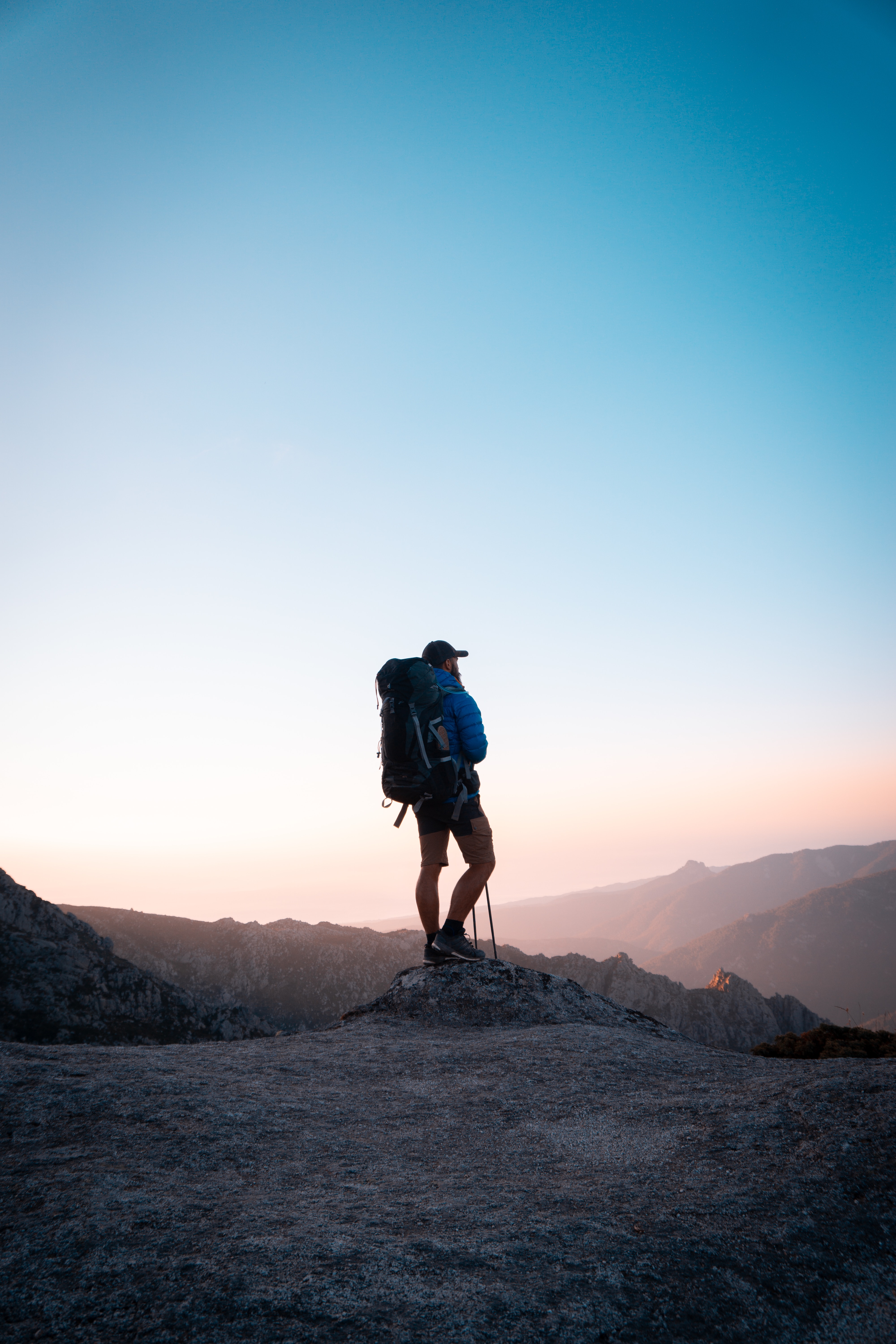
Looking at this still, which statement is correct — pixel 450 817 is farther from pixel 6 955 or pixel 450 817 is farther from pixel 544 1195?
pixel 6 955

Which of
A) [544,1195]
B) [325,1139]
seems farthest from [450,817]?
[544,1195]

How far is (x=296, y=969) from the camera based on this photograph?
53844 mm

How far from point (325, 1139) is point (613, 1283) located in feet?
6.61

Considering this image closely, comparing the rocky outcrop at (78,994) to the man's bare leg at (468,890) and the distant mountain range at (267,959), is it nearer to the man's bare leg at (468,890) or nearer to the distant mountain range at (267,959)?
the man's bare leg at (468,890)

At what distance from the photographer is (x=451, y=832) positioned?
7.56 meters

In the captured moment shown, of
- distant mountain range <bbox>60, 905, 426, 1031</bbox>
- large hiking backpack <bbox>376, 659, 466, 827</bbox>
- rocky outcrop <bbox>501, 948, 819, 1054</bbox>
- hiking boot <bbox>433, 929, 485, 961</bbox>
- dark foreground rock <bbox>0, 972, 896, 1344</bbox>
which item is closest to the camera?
dark foreground rock <bbox>0, 972, 896, 1344</bbox>

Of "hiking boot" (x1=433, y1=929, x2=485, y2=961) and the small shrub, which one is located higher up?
"hiking boot" (x1=433, y1=929, x2=485, y2=961)

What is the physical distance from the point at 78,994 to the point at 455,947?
21.3m

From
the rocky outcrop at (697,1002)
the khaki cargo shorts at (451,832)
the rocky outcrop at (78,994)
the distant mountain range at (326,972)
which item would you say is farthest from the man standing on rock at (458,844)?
the rocky outcrop at (697,1002)

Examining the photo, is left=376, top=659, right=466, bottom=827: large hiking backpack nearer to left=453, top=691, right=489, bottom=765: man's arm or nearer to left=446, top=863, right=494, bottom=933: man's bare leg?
left=453, top=691, right=489, bottom=765: man's arm

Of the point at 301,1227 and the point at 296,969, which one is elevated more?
the point at 301,1227

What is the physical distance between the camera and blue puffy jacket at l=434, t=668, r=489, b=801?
24.7 ft

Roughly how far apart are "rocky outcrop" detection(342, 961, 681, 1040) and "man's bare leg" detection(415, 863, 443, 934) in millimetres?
591

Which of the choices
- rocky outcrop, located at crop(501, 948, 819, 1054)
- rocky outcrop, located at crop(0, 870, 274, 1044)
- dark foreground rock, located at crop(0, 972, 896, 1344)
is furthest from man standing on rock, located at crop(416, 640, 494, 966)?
rocky outcrop, located at crop(501, 948, 819, 1054)
